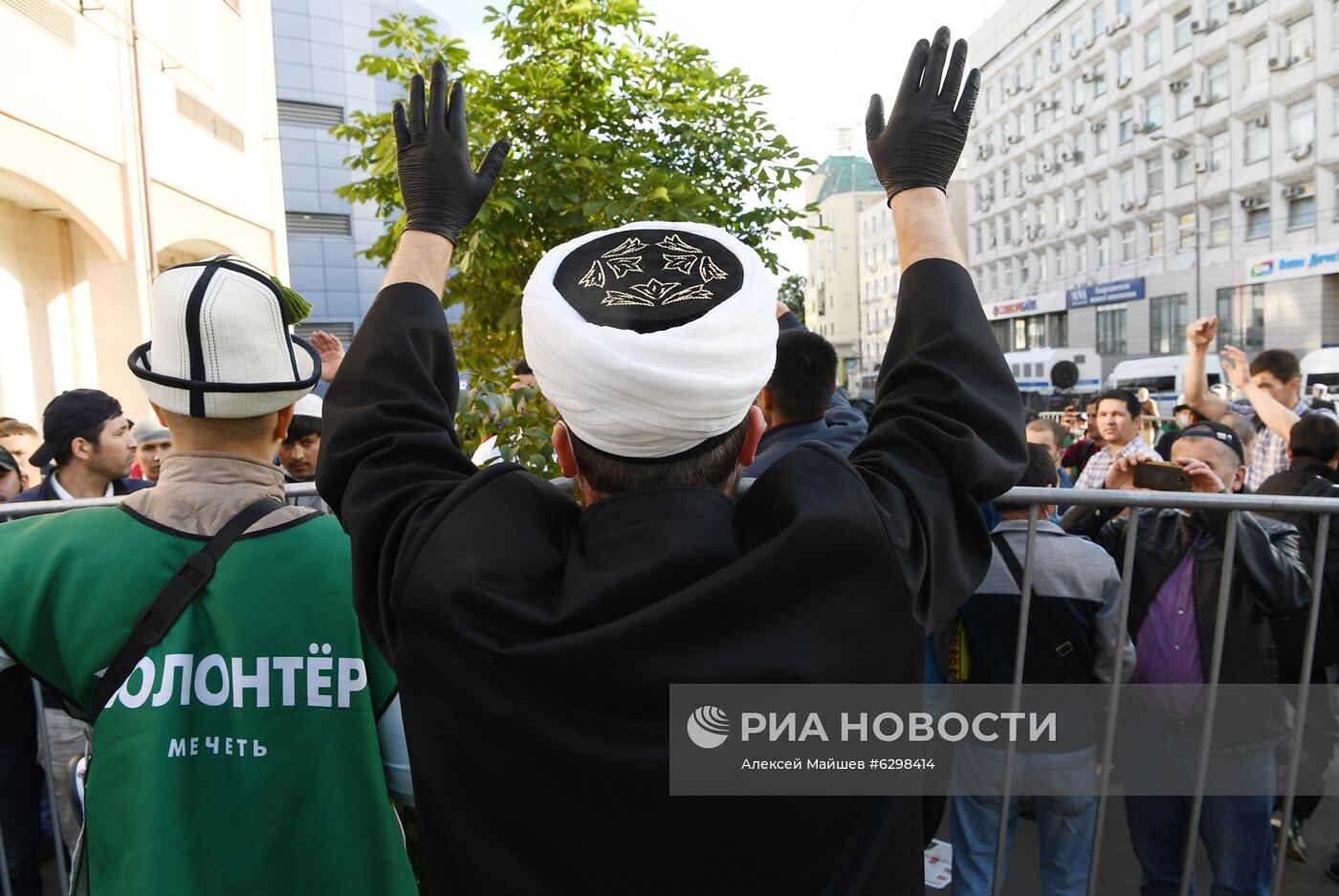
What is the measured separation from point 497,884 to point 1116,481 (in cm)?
288

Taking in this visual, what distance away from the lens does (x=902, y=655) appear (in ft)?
3.84

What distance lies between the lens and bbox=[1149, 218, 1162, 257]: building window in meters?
38.7

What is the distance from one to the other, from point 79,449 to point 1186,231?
41366 millimetres

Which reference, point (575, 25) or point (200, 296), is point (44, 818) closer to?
point (200, 296)

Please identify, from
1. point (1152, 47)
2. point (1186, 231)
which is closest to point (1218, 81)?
point (1152, 47)

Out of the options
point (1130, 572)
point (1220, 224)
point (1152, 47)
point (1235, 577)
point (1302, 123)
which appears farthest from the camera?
point (1152, 47)

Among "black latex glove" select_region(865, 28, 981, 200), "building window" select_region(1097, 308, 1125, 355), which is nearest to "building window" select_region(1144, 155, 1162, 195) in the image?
"building window" select_region(1097, 308, 1125, 355)

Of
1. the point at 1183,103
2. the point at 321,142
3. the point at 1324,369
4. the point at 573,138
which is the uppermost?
the point at 1183,103

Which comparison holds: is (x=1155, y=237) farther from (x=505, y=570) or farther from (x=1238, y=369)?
(x=505, y=570)

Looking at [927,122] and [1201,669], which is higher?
[927,122]

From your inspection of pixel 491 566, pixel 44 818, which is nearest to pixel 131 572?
pixel 491 566

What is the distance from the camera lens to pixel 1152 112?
38062mm

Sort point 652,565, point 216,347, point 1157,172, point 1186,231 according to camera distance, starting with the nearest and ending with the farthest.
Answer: point 652,565 → point 216,347 → point 1186,231 → point 1157,172

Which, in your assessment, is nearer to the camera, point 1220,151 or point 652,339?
point 652,339
